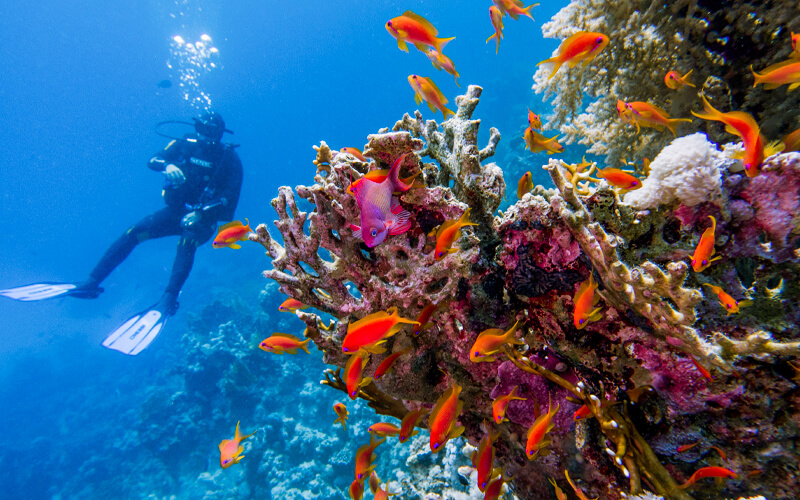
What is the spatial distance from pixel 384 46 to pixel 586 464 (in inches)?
3898

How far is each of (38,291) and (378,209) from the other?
48.4 feet

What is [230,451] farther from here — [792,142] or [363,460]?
[792,142]

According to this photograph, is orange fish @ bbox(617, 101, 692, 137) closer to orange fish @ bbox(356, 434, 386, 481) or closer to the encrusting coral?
the encrusting coral

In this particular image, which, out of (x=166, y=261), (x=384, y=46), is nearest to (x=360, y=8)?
(x=384, y=46)

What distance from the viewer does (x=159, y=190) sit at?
241ft

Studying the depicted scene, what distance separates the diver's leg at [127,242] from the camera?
410 inches

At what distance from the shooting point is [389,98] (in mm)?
71188

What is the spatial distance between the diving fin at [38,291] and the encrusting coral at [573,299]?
509 inches

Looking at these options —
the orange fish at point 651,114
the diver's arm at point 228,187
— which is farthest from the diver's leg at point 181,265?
the orange fish at point 651,114

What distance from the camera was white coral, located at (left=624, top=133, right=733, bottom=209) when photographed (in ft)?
5.53

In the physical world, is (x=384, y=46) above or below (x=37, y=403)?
above

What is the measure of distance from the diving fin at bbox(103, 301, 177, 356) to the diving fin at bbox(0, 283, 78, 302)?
2.67 meters

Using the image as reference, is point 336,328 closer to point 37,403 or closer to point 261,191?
point 37,403

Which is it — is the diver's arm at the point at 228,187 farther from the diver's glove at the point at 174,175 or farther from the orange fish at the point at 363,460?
the orange fish at the point at 363,460
